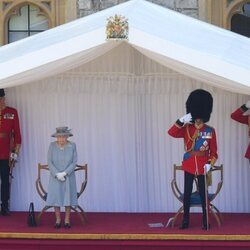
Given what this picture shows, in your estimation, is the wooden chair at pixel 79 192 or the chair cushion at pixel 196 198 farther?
the wooden chair at pixel 79 192

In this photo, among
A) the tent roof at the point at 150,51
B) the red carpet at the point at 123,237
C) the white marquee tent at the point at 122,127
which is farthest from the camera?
the white marquee tent at the point at 122,127

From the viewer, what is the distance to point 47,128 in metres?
9.38

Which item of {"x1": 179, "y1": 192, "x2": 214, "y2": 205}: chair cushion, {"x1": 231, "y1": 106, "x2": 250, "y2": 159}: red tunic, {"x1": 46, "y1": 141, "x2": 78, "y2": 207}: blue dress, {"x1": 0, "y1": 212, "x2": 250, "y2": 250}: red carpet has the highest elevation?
{"x1": 231, "y1": 106, "x2": 250, "y2": 159}: red tunic

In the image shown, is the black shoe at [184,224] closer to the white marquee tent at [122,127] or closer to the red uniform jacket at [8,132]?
the white marquee tent at [122,127]

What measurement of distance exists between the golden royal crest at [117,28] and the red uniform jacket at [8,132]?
5.78 feet

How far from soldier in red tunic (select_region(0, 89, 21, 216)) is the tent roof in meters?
0.77

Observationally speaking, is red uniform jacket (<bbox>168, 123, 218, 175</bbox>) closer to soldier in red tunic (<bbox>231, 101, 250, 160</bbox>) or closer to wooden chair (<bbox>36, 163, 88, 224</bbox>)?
soldier in red tunic (<bbox>231, 101, 250, 160</bbox>)

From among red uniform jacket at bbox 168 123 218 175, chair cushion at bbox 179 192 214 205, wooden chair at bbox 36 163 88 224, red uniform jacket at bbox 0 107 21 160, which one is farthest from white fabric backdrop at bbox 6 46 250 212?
red uniform jacket at bbox 168 123 218 175

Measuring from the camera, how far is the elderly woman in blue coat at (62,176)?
26.9 ft

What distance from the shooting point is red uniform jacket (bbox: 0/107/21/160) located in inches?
357

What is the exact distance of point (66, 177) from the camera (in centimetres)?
823

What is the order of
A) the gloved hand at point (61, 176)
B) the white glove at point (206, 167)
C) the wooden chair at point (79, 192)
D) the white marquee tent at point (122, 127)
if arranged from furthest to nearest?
1. the white marquee tent at point (122, 127)
2. the wooden chair at point (79, 192)
3. the gloved hand at point (61, 176)
4. the white glove at point (206, 167)

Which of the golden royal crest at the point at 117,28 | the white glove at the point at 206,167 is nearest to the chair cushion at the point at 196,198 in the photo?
the white glove at the point at 206,167

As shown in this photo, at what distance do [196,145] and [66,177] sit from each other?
1347mm
